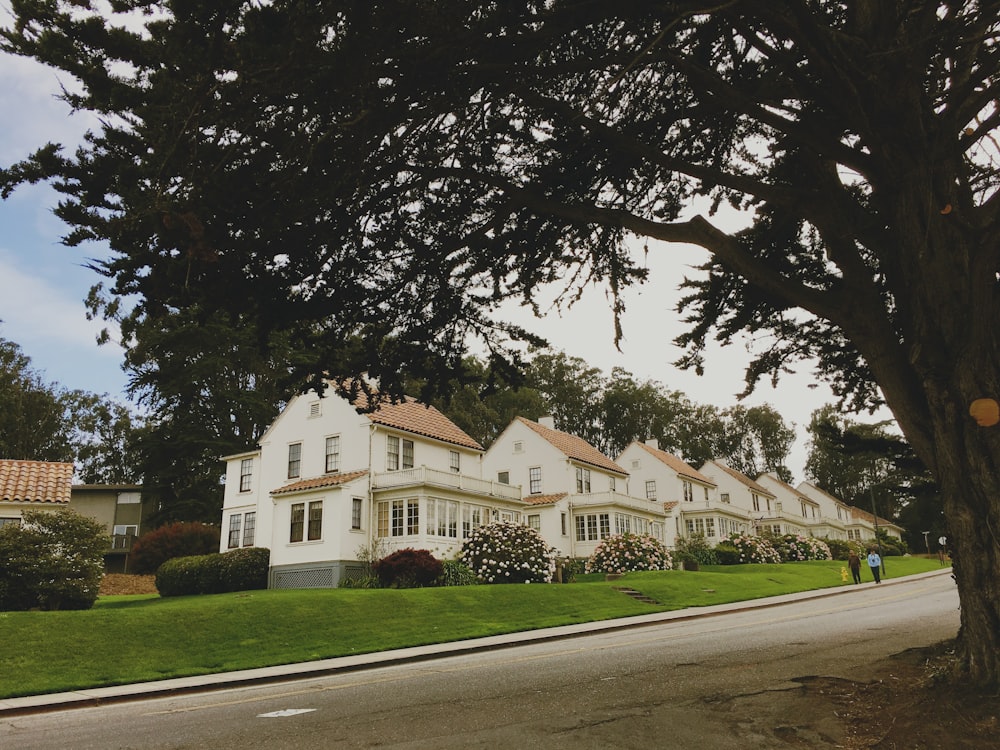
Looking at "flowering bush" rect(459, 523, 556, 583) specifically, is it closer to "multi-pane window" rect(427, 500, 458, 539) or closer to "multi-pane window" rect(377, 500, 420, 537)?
"multi-pane window" rect(427, 500, 458, 539)

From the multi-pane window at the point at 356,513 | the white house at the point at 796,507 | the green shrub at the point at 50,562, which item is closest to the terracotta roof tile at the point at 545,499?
the multi-pane window at the point at 356,513

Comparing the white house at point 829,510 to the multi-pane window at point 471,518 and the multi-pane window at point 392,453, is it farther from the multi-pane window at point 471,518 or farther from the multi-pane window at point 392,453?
the multi-pane window at point 392,453

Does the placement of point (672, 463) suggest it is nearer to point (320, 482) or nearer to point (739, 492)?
point (739, 492)

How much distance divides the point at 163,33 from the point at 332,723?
20.5ft

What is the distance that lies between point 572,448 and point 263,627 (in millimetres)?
31688

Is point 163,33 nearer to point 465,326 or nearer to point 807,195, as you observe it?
point 465,326

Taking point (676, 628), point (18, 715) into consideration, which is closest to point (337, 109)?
point (18, 715)

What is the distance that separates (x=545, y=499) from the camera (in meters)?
42.3

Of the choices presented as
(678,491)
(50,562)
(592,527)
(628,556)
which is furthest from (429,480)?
(678,491)

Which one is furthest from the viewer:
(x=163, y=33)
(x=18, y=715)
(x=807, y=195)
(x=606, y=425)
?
(x=606, y=425)

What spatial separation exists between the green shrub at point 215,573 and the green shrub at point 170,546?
5364 mm

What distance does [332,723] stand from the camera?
7055 mm

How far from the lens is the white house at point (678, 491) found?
186 ft

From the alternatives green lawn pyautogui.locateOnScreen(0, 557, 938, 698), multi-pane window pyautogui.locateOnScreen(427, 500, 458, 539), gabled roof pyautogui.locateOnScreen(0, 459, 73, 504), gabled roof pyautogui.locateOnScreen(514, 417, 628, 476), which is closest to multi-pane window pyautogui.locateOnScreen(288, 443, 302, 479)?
multi-pane window pyautogui.locateOnScreen(427, 500, 458, 539)
